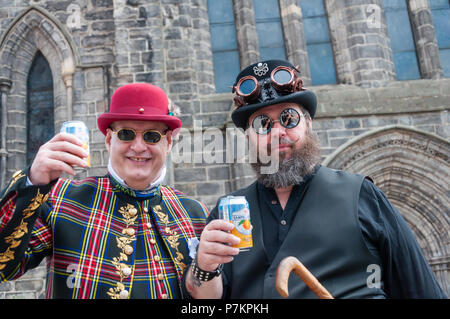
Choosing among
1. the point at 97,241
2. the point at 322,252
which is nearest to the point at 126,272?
the point at 97,241

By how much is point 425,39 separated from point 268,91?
21.1 feet

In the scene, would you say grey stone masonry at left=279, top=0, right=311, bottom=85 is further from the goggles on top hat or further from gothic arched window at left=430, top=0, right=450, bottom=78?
the goggles on top hat

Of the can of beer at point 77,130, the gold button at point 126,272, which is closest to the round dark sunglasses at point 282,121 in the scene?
the can of beer at point 77,130

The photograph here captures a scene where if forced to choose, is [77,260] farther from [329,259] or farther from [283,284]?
[329,259]

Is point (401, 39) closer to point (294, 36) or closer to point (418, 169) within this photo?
point (294, 36)

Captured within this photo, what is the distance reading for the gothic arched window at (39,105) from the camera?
7.07 m

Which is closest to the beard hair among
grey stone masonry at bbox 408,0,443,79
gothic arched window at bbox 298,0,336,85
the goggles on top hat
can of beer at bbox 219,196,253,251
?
the goggles on top hat

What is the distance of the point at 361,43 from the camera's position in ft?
22.8

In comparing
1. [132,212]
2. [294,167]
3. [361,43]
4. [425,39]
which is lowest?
[132,212]

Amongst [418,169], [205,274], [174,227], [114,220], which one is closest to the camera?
[205,274]

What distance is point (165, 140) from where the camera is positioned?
2.36m

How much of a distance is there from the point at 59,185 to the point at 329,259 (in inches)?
60.3

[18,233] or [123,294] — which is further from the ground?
[18,233]

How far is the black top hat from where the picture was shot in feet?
6.95
